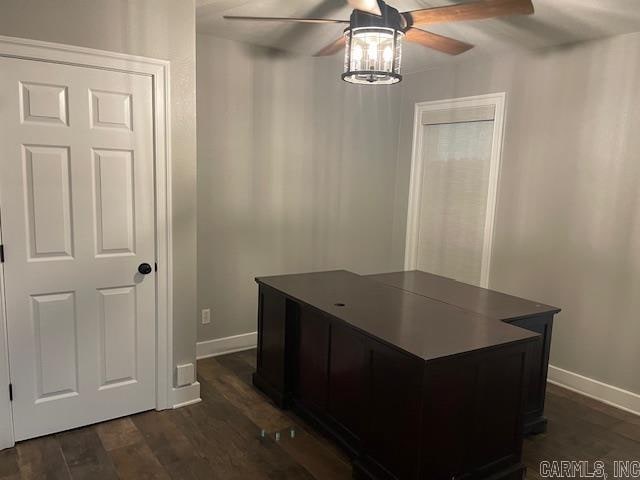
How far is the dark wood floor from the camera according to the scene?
92.7 inches

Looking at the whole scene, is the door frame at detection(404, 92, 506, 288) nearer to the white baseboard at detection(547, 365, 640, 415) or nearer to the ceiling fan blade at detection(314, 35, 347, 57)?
the white baseboard at detection(547, 365, 640, 415)

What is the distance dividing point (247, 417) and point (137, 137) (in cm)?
176

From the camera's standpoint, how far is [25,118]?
2.36 meters

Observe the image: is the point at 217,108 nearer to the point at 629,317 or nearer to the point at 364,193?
the point at 364,193

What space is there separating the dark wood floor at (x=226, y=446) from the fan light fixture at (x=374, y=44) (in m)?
1.98

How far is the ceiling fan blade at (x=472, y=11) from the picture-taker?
2105 millimetres

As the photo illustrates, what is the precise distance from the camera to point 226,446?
2.58 meters

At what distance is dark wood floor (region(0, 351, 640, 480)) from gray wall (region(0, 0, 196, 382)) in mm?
440

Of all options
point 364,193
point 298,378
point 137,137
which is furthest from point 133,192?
point 364,193

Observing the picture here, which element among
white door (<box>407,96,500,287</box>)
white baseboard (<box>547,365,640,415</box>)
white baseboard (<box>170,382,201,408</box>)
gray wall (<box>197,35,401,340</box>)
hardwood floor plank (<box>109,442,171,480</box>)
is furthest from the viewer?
white door (<box>407,96,500,287</box>)

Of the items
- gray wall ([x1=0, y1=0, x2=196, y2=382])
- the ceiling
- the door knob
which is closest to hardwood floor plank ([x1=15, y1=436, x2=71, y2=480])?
gray wall ([x1=0, y1=0, x2=196, y2=382])

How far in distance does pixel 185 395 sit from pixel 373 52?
2.30 meters

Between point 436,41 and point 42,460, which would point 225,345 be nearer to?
point 42,460

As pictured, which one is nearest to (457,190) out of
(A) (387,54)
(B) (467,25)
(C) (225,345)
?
(B) (467,25)
